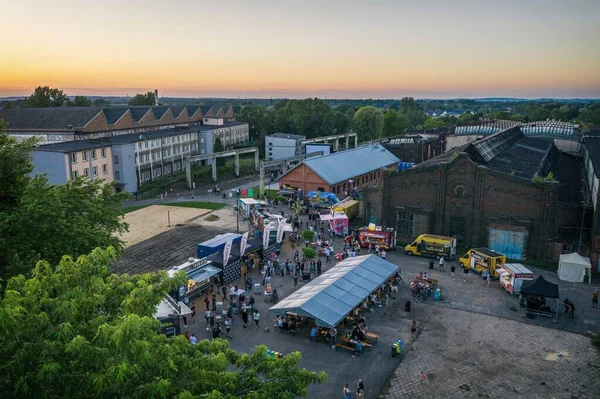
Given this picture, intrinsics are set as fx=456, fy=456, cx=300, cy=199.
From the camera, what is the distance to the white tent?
107 ft

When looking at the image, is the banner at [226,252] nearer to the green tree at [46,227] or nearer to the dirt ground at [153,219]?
the green tree at [46,227]

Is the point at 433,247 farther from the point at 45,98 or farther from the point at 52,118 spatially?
the point at 45,98

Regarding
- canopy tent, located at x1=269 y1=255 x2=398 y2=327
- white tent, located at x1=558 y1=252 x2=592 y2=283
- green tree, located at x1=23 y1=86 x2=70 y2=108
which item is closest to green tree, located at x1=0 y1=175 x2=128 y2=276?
canopy tent, located at x1=269 y1=255 x2=398 y2=327

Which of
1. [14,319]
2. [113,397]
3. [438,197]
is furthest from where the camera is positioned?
[438,197]

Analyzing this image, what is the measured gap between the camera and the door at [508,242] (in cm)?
3762

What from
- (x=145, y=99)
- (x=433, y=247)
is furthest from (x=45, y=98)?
(x=433, y=247)

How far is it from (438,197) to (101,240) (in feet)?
93.3

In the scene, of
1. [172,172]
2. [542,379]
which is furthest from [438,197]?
[172,172]

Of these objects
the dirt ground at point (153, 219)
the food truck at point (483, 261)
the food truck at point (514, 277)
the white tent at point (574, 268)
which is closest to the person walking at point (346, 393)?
the food truck at point (514, 277)

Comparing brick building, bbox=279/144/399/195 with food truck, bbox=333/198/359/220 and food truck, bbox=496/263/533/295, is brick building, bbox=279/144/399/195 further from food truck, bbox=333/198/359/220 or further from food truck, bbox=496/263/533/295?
food truck, bbox=496/263/533/295

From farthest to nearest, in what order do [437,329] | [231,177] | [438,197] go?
1. [231,177]
2. [438,197]
3. [437,329]

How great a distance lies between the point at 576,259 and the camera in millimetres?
33062

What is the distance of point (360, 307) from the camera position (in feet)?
91.8

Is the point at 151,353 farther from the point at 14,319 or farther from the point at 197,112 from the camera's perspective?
the point at 197,112
